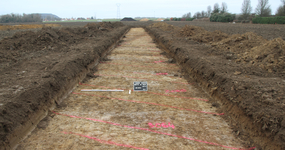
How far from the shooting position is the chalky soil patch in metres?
2.74

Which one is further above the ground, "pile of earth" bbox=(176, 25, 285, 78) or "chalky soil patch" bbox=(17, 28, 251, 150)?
"pile of earth" bbox=(176, 25, 285, 78)

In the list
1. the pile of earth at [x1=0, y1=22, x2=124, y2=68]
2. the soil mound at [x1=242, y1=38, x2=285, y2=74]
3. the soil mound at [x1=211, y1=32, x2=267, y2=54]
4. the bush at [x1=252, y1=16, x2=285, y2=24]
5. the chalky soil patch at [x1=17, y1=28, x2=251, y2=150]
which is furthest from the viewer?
the bush at [x1=252, y1=16, x2=285, y2=24]

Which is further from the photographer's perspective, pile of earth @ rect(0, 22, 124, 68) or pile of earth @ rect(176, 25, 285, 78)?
pile of earth @ rect(0, 22, 124, 68)

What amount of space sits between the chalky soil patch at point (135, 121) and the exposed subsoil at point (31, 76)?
316 millimetres

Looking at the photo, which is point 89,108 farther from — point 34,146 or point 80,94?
point 34,146

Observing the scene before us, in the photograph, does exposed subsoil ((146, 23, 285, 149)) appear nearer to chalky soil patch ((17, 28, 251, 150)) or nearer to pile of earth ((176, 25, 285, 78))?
pile of earth ((176, 25, 285, 78))

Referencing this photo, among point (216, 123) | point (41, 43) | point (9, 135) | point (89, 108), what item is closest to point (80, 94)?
point (89, 108)

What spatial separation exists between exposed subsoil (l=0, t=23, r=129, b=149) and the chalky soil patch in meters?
0.32

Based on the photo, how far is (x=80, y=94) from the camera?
4.49 m

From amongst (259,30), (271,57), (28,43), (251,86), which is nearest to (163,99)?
(251,86)

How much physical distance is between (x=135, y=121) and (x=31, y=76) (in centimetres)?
292

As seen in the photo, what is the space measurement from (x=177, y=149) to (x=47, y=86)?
3.16 meters

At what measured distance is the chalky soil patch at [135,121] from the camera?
2740mm

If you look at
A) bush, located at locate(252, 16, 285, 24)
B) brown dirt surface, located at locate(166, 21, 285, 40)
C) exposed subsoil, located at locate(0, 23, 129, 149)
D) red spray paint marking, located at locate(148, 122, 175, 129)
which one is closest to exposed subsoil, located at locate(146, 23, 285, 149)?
red spray paint marking, located at locate(148, 122, 175, 129)
